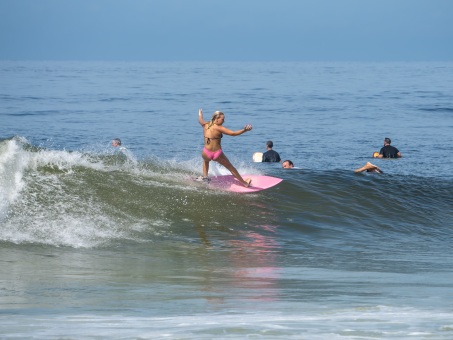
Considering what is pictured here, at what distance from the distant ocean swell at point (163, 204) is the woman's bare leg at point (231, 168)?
30cm

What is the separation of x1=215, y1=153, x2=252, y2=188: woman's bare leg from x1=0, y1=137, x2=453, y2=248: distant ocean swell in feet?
1.00

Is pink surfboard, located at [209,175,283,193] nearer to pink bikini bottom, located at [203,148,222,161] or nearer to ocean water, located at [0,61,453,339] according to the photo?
ocean water, located at [0,61,453,339]

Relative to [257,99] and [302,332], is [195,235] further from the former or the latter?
[257,99]

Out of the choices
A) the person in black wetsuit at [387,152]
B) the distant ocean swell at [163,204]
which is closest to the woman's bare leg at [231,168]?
the distant ocean swell at [163,204]

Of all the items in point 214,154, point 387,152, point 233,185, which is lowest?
point 233,185

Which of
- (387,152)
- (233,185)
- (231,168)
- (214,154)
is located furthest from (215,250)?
(387,152)

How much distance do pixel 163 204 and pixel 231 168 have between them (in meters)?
1.57

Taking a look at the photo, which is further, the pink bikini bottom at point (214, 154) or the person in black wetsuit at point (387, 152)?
the person in black wetsuit at point (387, 152)

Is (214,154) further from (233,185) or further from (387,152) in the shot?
(387,152)

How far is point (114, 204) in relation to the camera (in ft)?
49.7

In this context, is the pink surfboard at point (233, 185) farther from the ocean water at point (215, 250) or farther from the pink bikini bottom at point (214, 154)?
the pink bikini bottom at point (214, 154)

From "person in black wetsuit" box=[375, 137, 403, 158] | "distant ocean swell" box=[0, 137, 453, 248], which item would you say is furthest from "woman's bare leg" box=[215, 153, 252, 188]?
"person in black wetsuit" box=[375, 137, 403, 158]

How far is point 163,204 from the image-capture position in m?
15.6

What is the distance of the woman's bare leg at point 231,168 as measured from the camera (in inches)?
632
